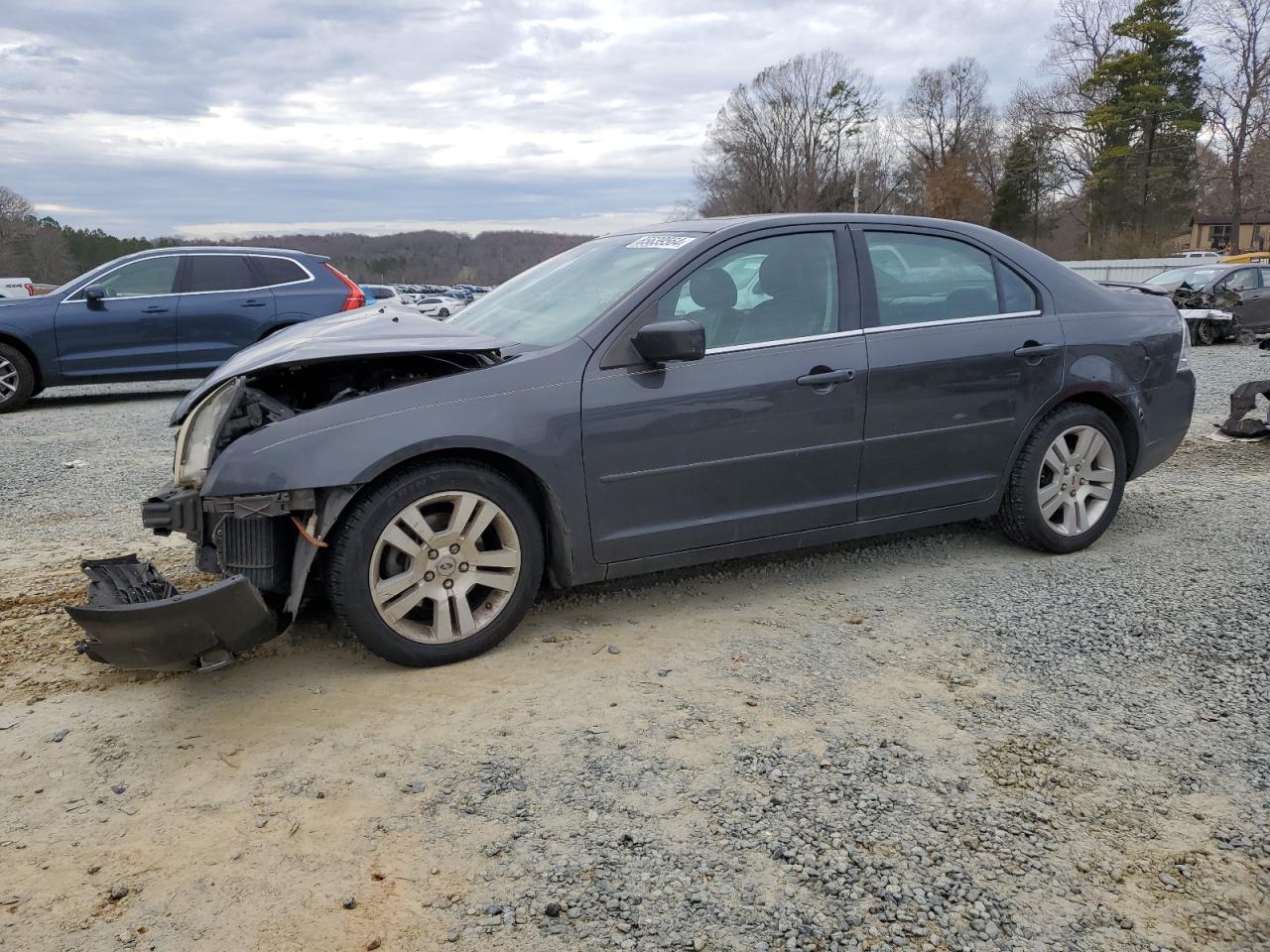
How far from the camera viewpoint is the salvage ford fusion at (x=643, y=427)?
11.0ft

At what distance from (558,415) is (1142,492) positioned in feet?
14.0

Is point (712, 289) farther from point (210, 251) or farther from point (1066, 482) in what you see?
point (210, 251)

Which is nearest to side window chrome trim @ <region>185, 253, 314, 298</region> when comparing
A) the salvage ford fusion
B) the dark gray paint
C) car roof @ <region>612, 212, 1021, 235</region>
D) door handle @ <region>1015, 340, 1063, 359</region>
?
the salvage ford fusion

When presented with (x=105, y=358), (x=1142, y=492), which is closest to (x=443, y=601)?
(x=1142, y=492)

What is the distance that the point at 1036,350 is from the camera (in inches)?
180

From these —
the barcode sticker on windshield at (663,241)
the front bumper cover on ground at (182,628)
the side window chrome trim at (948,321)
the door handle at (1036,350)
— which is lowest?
the front bumper cover on ground at (182,628)

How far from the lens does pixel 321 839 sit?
2529mm

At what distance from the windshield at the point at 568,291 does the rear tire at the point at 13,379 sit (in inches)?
314

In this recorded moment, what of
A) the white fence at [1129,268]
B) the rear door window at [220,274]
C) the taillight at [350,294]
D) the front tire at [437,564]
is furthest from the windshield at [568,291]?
the white fence at [1129,268]

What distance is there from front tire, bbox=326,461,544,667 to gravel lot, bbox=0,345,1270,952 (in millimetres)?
152

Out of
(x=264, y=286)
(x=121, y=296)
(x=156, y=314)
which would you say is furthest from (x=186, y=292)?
(x=264, y=286)

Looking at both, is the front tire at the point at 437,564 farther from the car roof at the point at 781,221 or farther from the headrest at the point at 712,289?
the car roof at the point at 781,221

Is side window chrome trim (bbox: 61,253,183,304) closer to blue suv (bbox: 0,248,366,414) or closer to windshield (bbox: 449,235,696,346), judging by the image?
blue suv (bbox: 0,248,366,414)

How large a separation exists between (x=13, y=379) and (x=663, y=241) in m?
9.21
